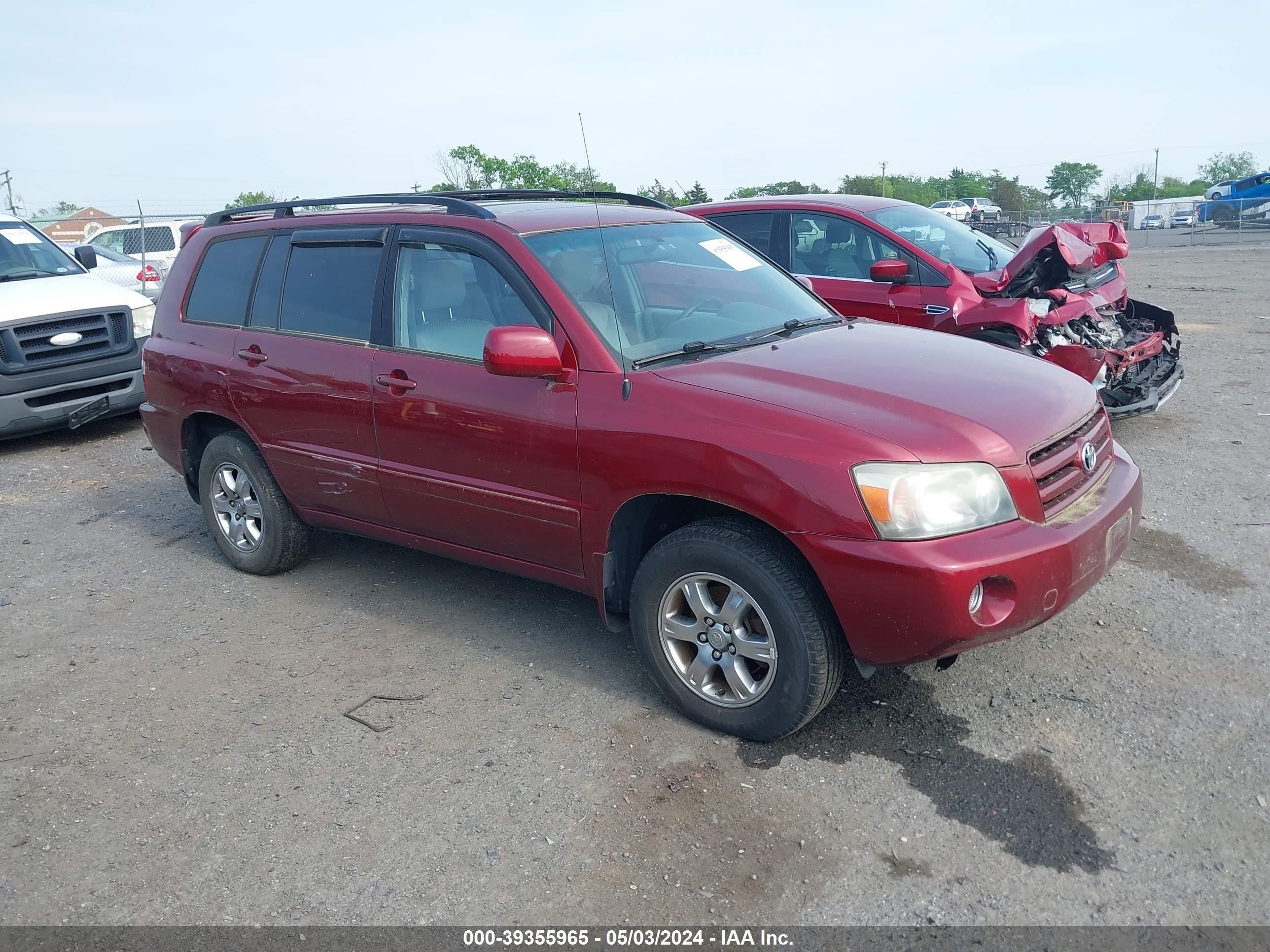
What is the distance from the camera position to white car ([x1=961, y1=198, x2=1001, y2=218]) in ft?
137

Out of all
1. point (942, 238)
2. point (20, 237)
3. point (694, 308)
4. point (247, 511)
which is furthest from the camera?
point (20, 237)

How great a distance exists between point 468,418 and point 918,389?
173cm

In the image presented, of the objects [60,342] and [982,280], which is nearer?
[982,280]

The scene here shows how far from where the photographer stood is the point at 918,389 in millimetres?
3535

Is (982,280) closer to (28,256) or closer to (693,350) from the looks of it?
(693,350)

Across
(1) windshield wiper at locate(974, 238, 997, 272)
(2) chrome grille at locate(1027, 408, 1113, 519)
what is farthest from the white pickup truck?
(2) chrome grille at locate(1027, 408, 1113, 519)

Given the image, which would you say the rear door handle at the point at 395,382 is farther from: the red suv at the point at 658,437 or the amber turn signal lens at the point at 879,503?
the amber turn signal lens at the point at 879,503

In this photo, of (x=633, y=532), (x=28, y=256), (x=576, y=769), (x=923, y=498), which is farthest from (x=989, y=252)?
(x=28, y=256)

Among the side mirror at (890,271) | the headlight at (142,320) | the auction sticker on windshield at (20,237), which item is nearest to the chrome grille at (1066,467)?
the side mirror at (890,271)

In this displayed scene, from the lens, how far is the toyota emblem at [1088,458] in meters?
3.61

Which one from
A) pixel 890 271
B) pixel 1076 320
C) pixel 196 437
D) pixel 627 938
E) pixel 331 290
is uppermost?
pixel 331 290

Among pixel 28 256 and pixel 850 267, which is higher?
pixel 28 256

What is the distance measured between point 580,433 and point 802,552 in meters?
0.95

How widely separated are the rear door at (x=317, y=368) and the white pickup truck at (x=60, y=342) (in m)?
4.12
